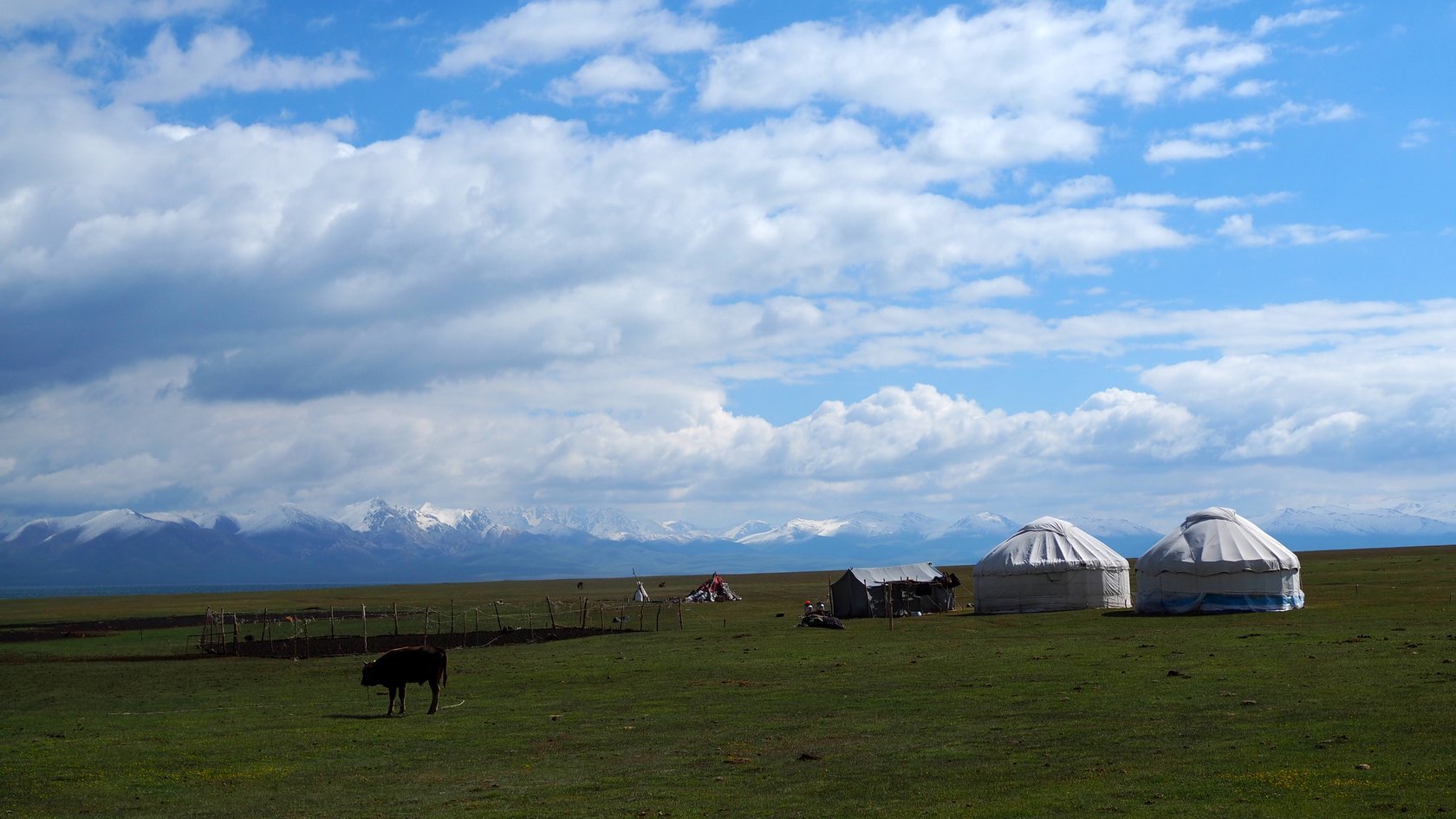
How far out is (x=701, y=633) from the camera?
153 ft

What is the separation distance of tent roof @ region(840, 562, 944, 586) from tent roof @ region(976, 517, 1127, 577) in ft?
9.17

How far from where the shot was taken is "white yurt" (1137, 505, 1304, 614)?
45.1 m

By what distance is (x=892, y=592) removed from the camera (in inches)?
2162

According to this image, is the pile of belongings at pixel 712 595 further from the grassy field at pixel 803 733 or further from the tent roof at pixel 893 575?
the grassy field at pixel 803 733

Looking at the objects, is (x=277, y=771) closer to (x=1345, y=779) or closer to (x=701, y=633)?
(x=1345, y=779)

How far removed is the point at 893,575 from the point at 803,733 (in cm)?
3802

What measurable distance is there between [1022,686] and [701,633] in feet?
78.7

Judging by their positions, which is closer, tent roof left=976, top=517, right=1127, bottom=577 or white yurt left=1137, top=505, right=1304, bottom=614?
white yurt left=1137, top=505, right=1304, bottom=614

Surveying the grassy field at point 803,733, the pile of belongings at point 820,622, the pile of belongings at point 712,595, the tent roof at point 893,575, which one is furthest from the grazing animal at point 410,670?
the pile of belongings at point 712,595

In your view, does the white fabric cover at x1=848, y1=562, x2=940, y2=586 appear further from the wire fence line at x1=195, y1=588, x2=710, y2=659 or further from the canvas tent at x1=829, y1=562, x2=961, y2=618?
the wire fence line at x1=195, y1=588, x2=710, y2=659

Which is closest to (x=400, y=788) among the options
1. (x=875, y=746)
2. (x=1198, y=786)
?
(x=875, y=746)

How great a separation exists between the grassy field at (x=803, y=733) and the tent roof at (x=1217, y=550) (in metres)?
7.23

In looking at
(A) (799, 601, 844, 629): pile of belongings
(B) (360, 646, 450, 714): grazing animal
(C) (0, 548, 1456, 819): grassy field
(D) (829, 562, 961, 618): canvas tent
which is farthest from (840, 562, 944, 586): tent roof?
(B) (360, 646, 450, 714): grazing animal

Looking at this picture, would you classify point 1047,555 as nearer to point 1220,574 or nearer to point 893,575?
→ point 893,575
